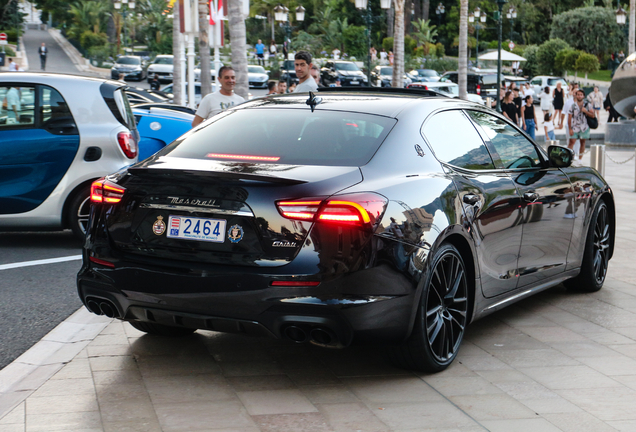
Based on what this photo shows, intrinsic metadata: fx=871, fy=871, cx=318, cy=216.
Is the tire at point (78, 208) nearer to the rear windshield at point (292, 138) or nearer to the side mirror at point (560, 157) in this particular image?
the rear windshield at point (292, 138)

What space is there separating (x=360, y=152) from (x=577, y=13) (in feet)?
238

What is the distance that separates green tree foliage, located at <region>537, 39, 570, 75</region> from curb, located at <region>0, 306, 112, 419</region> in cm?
6447

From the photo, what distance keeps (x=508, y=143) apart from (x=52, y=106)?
Result: 4750mm

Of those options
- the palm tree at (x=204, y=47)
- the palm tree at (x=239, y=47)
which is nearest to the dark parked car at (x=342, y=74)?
the palm tree at (x=204, y=47)

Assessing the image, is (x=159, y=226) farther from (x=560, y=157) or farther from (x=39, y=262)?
(x=39, y=262)

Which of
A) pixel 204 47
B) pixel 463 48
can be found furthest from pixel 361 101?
pixel 463 48

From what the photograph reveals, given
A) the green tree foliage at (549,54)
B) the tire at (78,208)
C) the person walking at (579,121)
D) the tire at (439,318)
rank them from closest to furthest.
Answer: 1. the tire at (439,318)
2. the tire at (78,208)
3. the person walking at (579,121)
4. the green tree foliage at (549,54)

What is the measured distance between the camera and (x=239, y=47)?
15805mm

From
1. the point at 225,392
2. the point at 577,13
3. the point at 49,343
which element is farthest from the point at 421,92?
the point at 577,13

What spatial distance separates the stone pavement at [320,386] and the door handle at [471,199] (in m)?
0.90

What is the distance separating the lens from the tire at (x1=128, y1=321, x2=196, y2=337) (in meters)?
5.20

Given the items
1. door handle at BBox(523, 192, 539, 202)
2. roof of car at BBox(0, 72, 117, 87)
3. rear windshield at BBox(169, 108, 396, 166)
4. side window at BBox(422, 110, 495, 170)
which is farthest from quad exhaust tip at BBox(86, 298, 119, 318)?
roof of car at BBox(0, 72, 117, 87)

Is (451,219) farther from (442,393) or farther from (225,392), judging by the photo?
(225,392)

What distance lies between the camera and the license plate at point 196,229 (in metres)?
4.12
